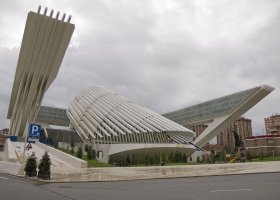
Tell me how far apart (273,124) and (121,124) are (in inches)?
3077

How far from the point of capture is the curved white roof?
4066cm

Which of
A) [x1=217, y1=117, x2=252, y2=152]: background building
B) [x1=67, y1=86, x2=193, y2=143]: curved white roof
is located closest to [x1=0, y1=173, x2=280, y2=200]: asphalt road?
[x1=67, y1=86, x2=193, y2=143]: curved white roof

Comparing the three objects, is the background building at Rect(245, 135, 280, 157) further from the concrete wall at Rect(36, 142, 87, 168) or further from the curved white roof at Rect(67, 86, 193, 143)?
the concrete wall at Rect(36, 142, 87, 168)

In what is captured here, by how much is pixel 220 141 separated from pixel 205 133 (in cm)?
4527

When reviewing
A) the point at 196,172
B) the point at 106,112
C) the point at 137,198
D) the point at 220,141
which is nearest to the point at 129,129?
the point at 106,112

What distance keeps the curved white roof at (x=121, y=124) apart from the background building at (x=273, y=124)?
189 feet

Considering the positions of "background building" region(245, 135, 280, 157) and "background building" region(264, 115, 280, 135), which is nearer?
"background building" region(245, 135, 280, 157)

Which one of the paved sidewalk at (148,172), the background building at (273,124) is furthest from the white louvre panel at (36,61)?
the background building at (273,124)

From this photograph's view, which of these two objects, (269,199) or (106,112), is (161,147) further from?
(269,199)

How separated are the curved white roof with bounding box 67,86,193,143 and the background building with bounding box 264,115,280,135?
57.5 meters

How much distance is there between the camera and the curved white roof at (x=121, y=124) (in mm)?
40656

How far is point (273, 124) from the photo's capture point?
347ft

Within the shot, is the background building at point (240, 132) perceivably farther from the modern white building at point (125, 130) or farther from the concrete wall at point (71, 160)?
the concrete wall at point (71, 160)

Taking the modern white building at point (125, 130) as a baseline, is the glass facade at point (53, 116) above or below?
above
